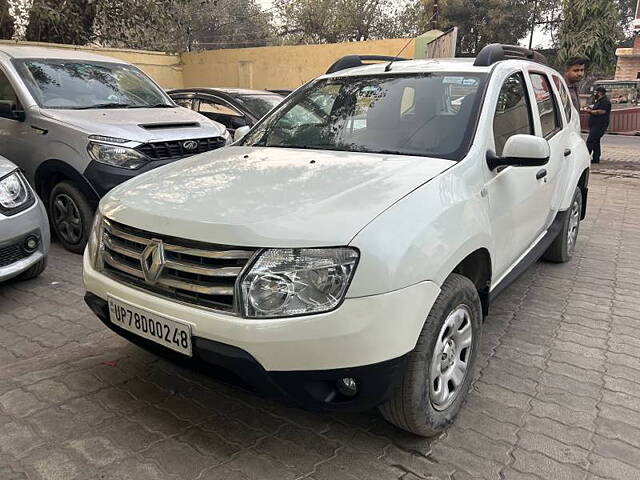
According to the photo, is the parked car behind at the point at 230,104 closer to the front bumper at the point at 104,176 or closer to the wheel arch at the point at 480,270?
the front bumper at the point at 104,176

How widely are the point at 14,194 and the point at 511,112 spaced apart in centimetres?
343

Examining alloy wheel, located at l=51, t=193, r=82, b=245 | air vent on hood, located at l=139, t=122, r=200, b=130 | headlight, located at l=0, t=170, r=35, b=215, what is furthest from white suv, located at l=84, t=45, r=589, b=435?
alloy wheel, located at l=51, t=193, r=82, b=245

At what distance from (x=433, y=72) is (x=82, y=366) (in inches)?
107

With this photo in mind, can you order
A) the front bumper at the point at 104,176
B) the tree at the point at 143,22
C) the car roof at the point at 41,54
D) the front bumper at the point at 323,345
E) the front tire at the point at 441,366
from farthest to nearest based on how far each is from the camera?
the tree at the point at 143,22
the car roof at the point at 41,54
the front bumper at the point at 104,176
the front tire at the point at 441,366
the front bumper at the point at 323,345

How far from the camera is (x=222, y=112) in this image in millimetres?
7762

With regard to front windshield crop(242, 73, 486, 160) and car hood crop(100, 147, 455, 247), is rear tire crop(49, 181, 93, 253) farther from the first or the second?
car hood crop(100, 147, 455, 247)

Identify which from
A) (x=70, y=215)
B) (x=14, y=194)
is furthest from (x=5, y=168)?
(x=70, y=215)

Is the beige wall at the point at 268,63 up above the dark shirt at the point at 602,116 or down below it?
above

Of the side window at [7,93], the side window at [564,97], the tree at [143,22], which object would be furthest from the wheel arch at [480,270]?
the tree at [143,22]

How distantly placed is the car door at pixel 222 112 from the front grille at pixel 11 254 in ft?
13.3

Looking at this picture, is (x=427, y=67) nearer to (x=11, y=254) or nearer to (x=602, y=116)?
(x=11, y=254)

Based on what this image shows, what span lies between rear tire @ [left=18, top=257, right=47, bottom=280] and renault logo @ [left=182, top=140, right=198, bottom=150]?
170 centimetres

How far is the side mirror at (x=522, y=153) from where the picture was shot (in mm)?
2744

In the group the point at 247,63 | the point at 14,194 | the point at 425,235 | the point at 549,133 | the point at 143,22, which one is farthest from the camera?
the point at 247,63
